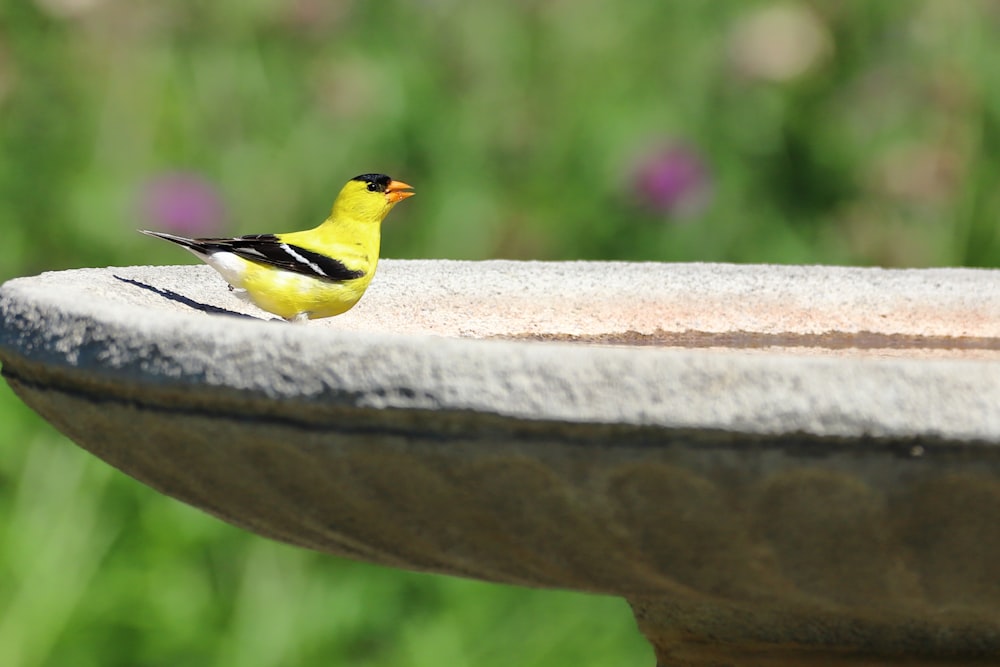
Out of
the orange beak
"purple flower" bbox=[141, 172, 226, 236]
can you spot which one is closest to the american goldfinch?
the orange beak

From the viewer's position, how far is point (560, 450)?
956 millimetres

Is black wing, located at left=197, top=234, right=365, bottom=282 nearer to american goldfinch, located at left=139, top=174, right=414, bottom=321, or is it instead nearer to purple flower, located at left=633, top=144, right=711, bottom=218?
american goldfinch, located at left=139, top=174, right=414, bottom=321

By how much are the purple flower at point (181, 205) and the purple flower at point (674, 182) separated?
1.07 m

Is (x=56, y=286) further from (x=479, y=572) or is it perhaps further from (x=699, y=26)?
(x=699, y=26)

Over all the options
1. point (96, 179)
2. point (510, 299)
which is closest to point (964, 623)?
point (510, 299)

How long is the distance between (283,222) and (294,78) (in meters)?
0.54

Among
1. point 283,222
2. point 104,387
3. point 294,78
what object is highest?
point 104,387

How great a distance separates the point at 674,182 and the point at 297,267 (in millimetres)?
2057


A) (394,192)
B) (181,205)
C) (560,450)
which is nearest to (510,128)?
(181,205)

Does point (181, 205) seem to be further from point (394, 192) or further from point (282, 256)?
point (282, 256)

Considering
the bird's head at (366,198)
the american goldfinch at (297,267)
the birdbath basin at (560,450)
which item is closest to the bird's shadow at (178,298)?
the american goldfinch at (297,267)

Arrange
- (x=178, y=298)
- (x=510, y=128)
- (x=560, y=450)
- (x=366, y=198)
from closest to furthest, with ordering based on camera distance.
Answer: (x=560, y=450) < (x=178, y=298) < (x=366, y=198) < (x=510, y=128)

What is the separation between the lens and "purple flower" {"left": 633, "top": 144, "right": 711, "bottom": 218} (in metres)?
3.80

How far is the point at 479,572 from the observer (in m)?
1.19
